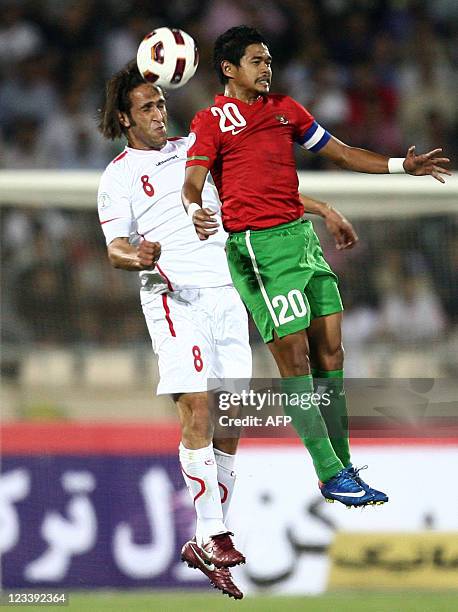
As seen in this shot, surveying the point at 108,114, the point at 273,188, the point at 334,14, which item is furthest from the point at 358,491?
the point at 334,14

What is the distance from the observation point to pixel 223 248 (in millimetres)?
6016

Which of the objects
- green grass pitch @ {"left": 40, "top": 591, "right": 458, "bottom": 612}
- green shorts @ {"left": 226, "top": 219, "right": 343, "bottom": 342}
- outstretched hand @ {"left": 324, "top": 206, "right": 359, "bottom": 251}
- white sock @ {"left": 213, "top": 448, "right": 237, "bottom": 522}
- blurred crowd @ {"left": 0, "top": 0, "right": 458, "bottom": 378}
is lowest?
green grass pitch @ {"left": 40, "top": 591, "right": 458, "bottom": 612}

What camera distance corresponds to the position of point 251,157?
209 inches

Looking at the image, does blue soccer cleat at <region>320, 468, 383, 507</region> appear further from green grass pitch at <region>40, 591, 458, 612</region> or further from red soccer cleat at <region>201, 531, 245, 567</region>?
green grass pitch at <region>40, 591, 458, 612</region>

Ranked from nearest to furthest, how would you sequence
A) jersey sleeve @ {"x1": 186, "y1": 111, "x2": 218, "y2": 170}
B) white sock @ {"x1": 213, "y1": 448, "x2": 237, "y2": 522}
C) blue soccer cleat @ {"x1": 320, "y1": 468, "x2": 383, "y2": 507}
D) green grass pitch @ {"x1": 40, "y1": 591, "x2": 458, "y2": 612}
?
1. jersey sleeve @ {"x1": 186, "y1": 111, "x2": 218, "y2": 170}
2. blue soccer cleat @ {"x1": 320, "y1": 468, "x2": 383, "y2": 507}
3. white sock @ {"x1": 213, "y1": 448, "x2": 237, "y2": 522}
4. green grass pitch @ {"x1": 40, "y1": 591, "x2": 458, "y2": 612}

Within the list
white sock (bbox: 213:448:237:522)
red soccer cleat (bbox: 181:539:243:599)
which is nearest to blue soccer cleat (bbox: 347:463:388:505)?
red soccer cleat (bbox: 181:539:243:599)

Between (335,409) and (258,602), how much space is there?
→ 105 inches

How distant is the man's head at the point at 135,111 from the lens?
19.1ft

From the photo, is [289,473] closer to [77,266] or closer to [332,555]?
[332,555]

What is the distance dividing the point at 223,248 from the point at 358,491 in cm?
135

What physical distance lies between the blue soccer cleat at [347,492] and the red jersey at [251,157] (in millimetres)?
1088

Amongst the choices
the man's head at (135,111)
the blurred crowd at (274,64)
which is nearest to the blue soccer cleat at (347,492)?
the man's head at (135,111)

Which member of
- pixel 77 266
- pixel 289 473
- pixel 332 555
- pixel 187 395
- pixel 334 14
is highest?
pixel 334 14

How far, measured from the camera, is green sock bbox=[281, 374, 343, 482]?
536 cm
